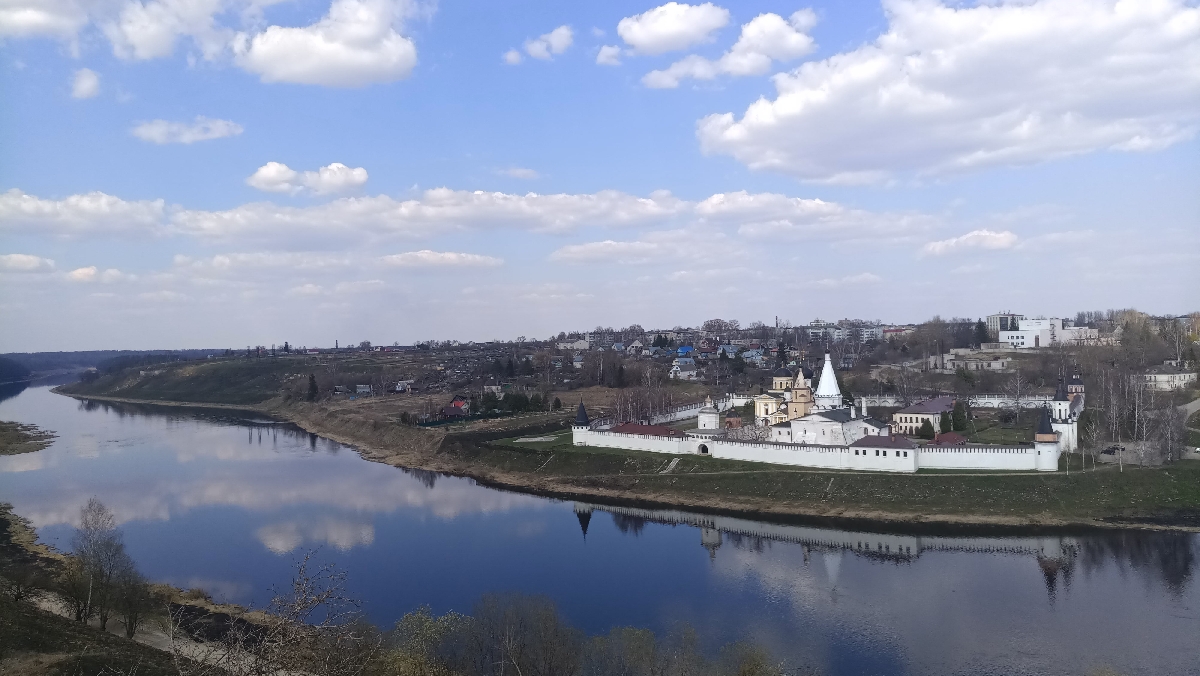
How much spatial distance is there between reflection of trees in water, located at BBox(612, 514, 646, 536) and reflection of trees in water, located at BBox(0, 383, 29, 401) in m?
110

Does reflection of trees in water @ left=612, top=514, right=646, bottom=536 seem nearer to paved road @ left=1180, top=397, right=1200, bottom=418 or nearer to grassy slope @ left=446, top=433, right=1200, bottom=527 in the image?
grassy slope @ left=446, top=433, right=1200, bottom=527

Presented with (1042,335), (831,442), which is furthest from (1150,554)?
(1042,335)

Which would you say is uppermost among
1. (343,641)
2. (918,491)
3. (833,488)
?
(343,641)

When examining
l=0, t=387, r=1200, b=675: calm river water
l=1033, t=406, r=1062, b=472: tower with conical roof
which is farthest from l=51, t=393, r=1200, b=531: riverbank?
l=0, t=387, r=1200, b=675: calm river water

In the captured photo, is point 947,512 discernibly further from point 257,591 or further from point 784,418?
point 257,591

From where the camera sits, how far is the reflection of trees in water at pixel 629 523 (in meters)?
30.3

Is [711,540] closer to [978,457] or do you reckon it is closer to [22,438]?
[978,457]

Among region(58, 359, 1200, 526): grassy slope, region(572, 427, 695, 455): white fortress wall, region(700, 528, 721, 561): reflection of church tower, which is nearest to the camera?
region(700, 528, 721, 561): reflection of church tower

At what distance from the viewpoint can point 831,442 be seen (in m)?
35.7

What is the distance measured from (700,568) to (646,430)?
17.3m

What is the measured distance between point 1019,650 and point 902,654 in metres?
2.77

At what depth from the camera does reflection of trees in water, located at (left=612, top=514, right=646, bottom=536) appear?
30312 mm

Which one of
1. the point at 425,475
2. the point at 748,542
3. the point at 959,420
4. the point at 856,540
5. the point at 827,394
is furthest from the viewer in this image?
the point at 425,475

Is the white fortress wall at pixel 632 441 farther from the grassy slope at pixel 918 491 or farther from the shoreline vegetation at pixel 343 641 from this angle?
the shoreline vegetation at pixel 343 641
